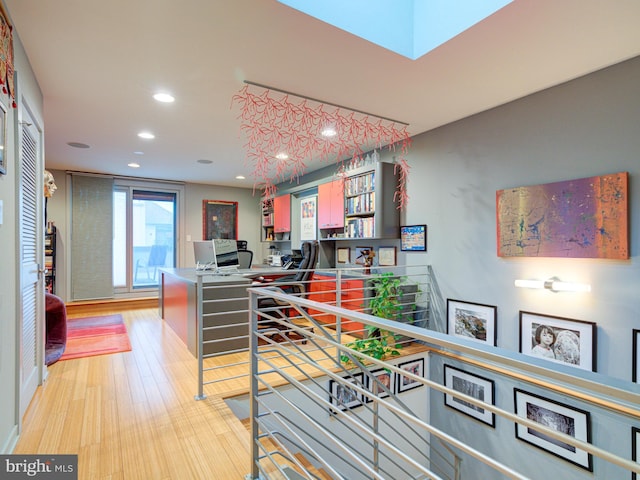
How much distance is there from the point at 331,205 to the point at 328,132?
1308 millimetres

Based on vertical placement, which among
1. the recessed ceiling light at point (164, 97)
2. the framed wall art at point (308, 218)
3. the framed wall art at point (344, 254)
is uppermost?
the recessed ceiling light at point (164, 97)

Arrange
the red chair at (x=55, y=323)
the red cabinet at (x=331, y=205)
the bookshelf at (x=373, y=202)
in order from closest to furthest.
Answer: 1. the red chair at (x=55, y=323)
2. the bookshelf at (x=373, y=202)
3. the red cabinet at (x=331, y=205)

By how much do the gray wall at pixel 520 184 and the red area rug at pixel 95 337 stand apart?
3557 mm

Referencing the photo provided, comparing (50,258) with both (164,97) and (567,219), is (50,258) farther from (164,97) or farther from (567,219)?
(567,219)

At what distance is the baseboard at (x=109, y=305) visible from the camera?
5.46 m

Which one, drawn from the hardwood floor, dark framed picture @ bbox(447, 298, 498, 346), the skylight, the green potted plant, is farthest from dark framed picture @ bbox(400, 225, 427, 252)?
the hardwood floor

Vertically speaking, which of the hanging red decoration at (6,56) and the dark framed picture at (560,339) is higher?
the hanging red decoration at (6,56)

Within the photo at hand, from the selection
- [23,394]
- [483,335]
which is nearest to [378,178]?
[483,335]

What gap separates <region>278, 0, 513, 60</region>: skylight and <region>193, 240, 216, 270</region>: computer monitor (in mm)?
3236

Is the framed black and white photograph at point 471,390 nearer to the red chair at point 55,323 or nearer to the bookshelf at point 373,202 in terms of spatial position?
the bookshelf at point 373,202

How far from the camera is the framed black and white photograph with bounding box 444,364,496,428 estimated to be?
10.0 feet

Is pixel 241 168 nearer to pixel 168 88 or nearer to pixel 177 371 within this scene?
pixel 168 88

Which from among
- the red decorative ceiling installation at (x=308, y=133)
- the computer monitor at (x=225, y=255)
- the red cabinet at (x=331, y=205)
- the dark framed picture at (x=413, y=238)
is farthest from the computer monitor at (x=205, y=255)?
the dark framed picture at (x=413, y=238)

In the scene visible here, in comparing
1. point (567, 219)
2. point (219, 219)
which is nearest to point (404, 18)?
point (567, 219)
